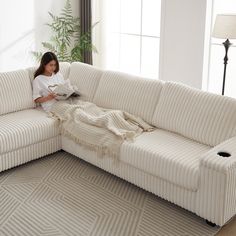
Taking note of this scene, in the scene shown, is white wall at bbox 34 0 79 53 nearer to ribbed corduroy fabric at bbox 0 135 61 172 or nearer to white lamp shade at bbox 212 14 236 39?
ribbed corduroy fabric at bbox 0 135 61 172

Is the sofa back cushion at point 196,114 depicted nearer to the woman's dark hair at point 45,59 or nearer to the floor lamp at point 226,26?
the floor lamp at point 226,26

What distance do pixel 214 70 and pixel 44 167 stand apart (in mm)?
2334

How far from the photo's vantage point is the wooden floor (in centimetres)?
283

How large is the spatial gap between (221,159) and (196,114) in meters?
0.71

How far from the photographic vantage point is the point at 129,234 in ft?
9.27

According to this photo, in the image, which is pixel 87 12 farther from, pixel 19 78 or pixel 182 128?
pixel 182 128

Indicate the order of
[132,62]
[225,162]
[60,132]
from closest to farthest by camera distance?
[225,162] → [60,132] → [132,62]

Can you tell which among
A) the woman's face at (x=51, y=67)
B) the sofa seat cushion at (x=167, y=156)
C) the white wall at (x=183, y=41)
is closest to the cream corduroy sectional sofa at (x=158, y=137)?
the sofa seat cushion at (x=167, y=156)

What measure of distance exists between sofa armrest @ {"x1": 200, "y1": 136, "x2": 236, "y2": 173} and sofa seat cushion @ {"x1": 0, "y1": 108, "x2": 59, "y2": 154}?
164 cm

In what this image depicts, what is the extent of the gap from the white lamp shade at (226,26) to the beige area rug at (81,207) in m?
1.66

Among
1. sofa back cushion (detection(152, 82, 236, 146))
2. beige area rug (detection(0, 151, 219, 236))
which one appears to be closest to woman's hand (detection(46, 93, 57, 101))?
beige area rug (detection(0, 151, 219, 236))

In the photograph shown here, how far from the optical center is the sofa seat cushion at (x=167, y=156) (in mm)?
2906

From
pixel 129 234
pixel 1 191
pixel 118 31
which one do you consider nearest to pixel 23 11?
pixel 118 31

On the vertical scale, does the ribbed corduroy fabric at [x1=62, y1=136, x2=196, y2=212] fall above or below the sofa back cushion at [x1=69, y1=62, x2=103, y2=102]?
below
